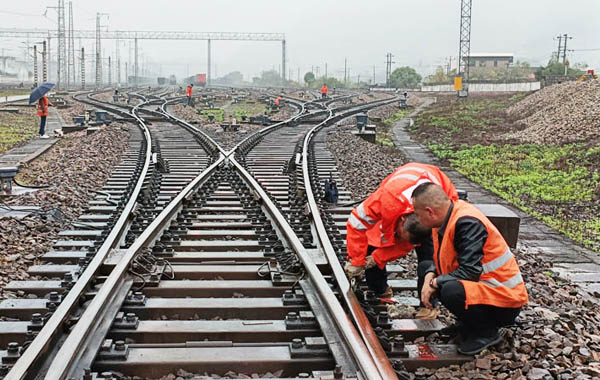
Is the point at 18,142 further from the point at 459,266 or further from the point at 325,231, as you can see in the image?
the point at 459,266

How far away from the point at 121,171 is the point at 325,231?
562 cm

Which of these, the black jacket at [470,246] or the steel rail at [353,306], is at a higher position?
the black jacket at [470,246]

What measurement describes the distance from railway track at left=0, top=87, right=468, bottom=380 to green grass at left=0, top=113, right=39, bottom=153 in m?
9.71

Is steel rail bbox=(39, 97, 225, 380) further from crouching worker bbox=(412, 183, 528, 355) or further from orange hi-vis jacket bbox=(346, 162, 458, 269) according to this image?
crouching worker bbox=(412, 183, 528, 355)

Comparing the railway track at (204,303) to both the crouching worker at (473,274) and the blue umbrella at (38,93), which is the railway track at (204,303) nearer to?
the crouching worker at (473,274)

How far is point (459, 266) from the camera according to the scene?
3949mm

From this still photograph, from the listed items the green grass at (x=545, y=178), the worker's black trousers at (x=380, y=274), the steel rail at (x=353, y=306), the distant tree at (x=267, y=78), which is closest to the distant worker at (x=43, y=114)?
the green grass at (x=545, y=178)

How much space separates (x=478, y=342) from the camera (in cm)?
396

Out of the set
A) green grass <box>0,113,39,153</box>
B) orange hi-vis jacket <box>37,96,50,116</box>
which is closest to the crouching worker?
green grass <box>0,113,39,153</box>

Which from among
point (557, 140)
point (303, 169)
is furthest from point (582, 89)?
point (303, 169)

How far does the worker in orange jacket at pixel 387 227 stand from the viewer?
443 centimetres

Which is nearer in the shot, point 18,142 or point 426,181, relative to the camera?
point 426,181

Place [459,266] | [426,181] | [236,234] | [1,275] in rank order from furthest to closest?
[236,234] < [1,275] < [426,181] < [459,266]

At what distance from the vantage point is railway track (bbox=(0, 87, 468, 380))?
3.63 metres
